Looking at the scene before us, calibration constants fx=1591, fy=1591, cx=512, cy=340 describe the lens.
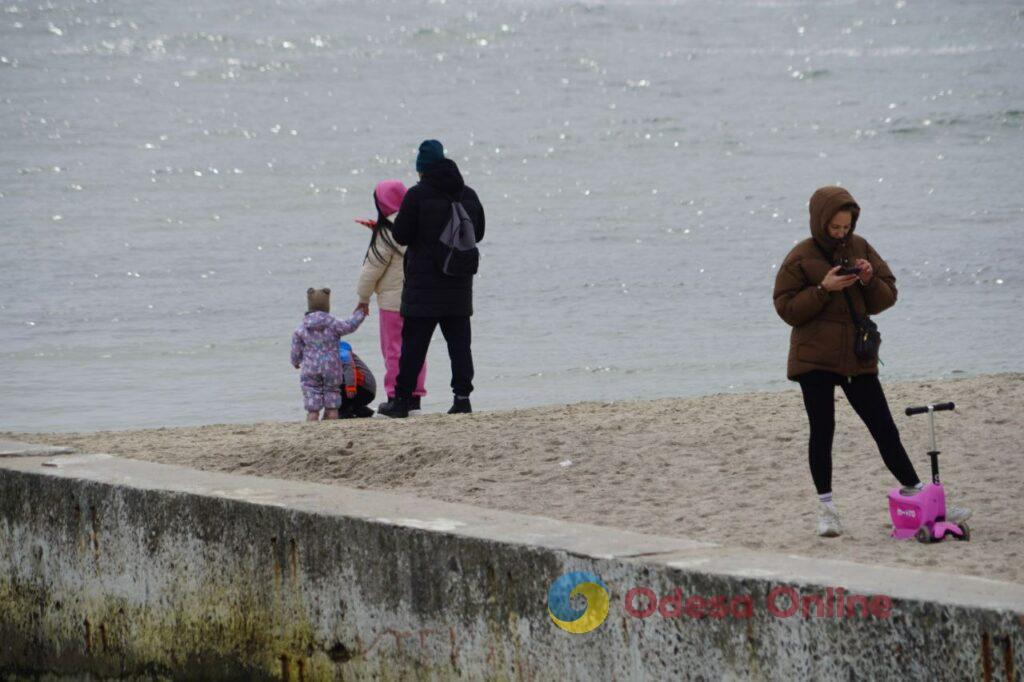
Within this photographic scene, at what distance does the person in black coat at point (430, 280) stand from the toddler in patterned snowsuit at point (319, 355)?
0.49m

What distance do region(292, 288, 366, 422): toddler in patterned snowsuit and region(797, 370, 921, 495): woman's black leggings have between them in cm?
442

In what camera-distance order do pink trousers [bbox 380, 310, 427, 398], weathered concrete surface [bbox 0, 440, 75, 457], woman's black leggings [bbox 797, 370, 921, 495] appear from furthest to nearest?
pink trousers [bbox 380, 310, 427, 398] → weathered concrete surface [bbox 0, 440, 75, 457] → woman's black leggings [bbox 797, 370, 921, 495]

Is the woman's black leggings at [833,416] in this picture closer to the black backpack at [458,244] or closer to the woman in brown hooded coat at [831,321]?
the woman in brown hooded coat at [831,321]

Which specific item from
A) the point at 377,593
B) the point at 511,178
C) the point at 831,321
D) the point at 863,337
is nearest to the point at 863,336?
the point at 863,337

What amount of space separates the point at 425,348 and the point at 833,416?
4057 millimetres

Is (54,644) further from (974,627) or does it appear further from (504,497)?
(974,627)

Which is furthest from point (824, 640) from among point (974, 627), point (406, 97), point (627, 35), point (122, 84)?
point (627, 35)

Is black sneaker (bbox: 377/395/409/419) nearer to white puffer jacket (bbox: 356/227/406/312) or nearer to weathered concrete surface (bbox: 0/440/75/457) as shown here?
white puffer jacket (bbox: 356/227/406/312)

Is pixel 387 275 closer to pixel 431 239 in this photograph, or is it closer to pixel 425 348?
pixel 425 348

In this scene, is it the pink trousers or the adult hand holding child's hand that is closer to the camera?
the adult hand holding child's hand

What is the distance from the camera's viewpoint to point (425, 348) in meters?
9.73

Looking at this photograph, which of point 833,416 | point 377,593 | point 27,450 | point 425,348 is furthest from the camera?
point 425,348

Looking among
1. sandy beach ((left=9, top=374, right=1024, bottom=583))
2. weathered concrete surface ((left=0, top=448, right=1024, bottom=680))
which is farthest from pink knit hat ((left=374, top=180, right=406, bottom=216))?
weathered concrete surface ((left=0, top=448, right=1024, bottom=680))

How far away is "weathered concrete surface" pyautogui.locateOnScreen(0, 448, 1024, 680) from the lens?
4.13m
